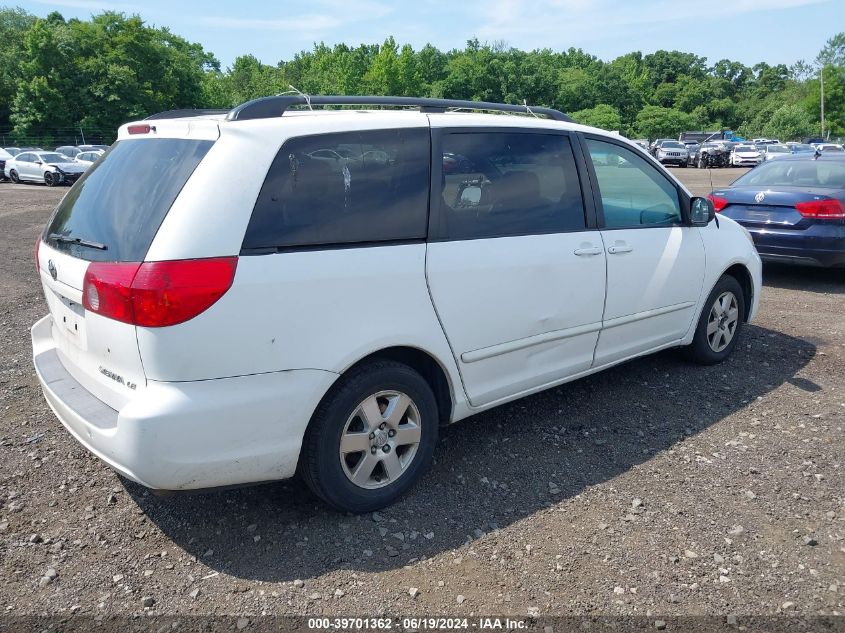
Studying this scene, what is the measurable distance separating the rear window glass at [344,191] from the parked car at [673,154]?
146 feet

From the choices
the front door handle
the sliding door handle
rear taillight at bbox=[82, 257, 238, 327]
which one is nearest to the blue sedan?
the front door handle

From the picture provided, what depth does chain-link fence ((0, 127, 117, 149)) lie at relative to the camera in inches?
2050

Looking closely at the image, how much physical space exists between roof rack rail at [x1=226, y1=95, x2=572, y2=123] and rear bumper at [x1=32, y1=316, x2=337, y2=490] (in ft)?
3.86

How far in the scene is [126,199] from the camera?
3.10 m

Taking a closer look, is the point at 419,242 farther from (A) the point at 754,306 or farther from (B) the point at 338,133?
(A) the point at 754,306

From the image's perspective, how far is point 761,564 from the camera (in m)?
3.05

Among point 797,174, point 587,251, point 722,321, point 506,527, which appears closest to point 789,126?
point 797,174

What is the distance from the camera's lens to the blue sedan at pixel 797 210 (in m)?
7.97

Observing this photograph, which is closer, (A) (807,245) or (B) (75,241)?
(B) (75,241)

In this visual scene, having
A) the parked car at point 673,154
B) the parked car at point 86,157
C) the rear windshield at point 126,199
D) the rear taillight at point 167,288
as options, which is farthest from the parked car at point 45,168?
the parked car at point 673,154

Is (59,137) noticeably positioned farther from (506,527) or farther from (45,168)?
(506,527)

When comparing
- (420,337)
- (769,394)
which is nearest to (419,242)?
(420,337)

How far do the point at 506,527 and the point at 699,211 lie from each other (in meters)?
2.86

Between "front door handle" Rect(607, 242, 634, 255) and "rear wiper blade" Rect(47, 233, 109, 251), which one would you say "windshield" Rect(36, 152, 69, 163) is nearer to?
"rear wiper blade" Rect(47, 233, 109, 251)
